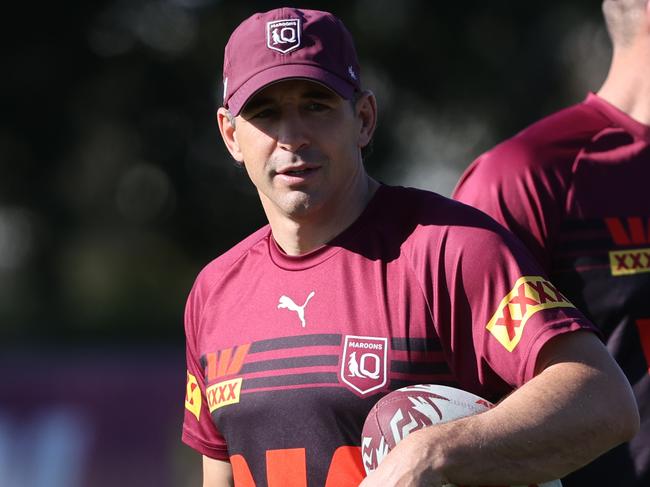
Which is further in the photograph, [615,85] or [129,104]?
[129,104]

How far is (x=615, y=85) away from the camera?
434cm

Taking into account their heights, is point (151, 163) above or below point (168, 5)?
below

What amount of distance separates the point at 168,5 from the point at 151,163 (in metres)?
2.09

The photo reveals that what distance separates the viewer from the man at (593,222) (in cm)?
394

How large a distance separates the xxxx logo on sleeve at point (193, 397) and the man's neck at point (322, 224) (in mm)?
575

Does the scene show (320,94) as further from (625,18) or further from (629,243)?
(625,18)

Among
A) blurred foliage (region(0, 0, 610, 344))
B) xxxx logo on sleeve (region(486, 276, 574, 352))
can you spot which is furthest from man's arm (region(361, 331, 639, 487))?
blurred foliage (region(0, 0, 610, 344))

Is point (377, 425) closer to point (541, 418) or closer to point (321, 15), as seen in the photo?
point (541, 418)

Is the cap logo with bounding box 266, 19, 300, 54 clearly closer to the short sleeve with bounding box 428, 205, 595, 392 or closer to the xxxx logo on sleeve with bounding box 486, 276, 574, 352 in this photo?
the short sleeve with bounding box 428, 205, 595, 392

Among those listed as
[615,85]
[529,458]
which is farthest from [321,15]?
[529,458]

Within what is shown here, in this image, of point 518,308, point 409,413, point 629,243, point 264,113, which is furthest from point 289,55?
point 629,243

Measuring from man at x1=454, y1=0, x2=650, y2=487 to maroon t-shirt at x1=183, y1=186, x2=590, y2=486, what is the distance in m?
0.47

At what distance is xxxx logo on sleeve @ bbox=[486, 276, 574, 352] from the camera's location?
3.21 m

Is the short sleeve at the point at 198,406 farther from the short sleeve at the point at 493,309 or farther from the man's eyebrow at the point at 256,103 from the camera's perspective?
the short sleeve at the point at 493,309
